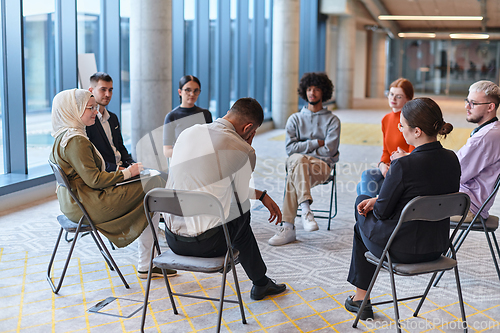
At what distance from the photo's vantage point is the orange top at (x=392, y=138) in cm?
422

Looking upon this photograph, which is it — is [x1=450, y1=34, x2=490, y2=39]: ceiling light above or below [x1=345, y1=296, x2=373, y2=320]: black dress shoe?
above

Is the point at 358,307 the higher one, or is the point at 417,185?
the point at 417,185

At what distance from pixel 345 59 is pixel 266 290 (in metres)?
15.6

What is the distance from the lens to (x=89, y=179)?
3.05 m

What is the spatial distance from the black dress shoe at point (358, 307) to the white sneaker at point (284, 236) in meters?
1.15

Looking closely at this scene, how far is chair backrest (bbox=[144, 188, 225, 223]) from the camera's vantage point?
2400 millimetres

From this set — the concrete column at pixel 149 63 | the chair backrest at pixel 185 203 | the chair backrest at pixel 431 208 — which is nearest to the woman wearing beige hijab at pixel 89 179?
the chair backrest at pixel 185 203

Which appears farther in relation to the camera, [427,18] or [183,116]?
[427,18]

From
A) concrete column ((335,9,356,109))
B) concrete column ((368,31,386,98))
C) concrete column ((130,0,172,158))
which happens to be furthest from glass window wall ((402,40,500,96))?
concrete column ((130,0,172,158))

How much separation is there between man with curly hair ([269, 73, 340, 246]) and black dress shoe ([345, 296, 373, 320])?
118 cm

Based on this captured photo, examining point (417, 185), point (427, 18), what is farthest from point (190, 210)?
point (427, 18)

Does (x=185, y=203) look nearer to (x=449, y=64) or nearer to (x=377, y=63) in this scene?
(x=377, y=63)

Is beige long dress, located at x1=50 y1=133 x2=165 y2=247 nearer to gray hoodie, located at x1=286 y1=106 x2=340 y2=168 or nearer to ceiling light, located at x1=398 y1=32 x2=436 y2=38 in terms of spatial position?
gray hoodie, located at x1=286 y1=106 x2=340 y2=168

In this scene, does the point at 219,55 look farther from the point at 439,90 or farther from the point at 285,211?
the point at 439,90
